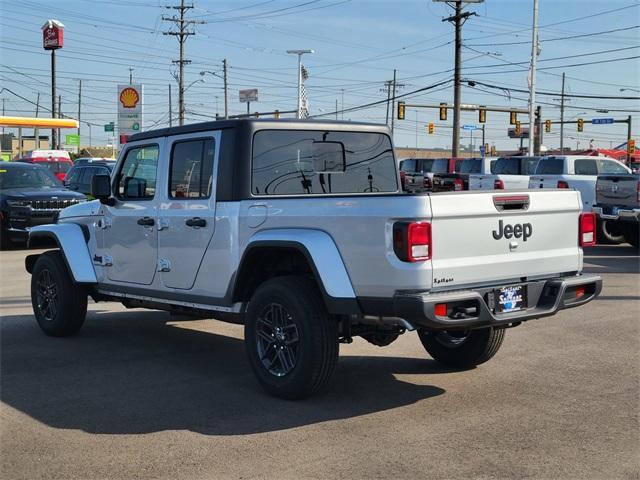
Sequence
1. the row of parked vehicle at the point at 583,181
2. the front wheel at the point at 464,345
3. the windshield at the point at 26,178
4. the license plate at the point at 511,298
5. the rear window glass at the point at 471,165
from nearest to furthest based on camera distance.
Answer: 1. the license plate at the point at 511,298
2. the front wheel at the point at 464,345
3. the row of parked vehicle at the point at 583,181
4. the windshield at the point at 26,178
5. the rear window glass at the point at 471,165

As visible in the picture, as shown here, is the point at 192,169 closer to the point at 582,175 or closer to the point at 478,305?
the point at 478,305

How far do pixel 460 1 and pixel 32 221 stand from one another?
32.3 meters

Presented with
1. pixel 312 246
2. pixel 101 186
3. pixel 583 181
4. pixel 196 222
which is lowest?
pixel 312 246

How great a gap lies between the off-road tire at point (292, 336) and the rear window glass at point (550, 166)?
15.7 metres

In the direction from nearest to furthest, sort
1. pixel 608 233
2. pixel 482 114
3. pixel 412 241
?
pixel 412 241 < pixel 608 233 < pixel 482 114

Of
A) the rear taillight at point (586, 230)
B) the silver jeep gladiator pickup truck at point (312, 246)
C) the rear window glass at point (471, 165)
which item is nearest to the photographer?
the silver jeep gladiator pickup truck at point (312, 246)

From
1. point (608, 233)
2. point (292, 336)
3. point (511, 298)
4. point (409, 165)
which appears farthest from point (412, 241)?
point (409, 165)

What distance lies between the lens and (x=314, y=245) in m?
5.49

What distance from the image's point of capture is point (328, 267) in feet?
17.8

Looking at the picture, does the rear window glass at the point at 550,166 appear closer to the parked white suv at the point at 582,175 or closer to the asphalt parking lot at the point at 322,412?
the parked white suv at the point at 582,175

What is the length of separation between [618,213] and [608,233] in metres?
1.71

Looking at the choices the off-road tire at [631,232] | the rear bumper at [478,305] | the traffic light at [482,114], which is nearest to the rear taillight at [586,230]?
the rear bumper at [478,305]

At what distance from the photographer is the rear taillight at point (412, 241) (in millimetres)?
5055

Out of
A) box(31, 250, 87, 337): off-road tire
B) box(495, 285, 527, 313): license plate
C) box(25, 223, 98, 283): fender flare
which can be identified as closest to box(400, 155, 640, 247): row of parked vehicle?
box(25, 223, 98, 283): fender flare
